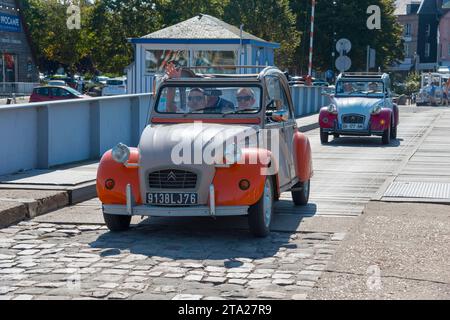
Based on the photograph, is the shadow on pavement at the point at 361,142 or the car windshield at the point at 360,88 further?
the car windshield at the point at 360,88

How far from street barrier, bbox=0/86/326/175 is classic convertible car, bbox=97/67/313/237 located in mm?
3618

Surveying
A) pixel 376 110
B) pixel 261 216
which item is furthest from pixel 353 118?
pixel 261 216

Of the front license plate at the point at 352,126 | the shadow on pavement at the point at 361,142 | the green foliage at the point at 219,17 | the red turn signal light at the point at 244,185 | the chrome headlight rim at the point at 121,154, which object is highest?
the green foliage at the point at 219,17

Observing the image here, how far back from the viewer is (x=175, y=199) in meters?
8.45

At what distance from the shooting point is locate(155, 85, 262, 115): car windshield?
31.9 feet

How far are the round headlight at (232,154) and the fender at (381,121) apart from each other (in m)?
12.8

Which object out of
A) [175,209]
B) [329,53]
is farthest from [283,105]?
[329,53]

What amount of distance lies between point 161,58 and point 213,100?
19959mm

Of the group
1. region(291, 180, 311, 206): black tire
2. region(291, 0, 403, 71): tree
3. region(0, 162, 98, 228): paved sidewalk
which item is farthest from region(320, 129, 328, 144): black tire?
region(291, 0, 403, 71): tree

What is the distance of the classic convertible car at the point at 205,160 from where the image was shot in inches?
332

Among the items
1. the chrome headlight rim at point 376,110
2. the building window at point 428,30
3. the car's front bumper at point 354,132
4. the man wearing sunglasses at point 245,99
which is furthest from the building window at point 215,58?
the building window at point 428,30

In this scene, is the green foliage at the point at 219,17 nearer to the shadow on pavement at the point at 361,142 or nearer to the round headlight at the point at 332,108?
the shadow on pavement at the point at 361,142

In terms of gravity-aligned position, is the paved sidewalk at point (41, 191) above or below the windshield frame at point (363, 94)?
below

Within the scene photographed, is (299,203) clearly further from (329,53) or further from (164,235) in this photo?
(329,53)
